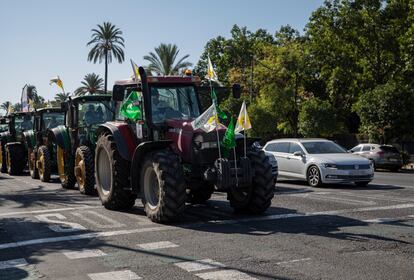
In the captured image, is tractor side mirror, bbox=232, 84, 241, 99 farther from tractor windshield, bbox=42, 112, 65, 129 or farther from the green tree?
the green tree

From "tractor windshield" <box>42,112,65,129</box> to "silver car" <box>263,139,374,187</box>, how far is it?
7.66 m

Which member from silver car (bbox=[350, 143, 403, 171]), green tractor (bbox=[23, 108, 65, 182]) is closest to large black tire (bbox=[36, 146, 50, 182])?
green tractor (bbox=[23, 108, 65, 182])

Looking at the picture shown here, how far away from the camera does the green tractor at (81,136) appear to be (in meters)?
Result: 14.2

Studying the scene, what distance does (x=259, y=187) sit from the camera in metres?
9.84

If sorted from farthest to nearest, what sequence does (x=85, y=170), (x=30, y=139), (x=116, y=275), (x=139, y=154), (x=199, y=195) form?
(x=30, y=139), (x=85, y=170), (x=199, y=195), (x=139, y=154), (x=116, y=275)

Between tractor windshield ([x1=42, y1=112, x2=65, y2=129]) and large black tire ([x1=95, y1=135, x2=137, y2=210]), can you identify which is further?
tractor windshield ([x1=42, y1=112, x2=65, y2=129])

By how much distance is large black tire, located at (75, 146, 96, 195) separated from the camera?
1394 cm

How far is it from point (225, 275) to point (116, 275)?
1209mm

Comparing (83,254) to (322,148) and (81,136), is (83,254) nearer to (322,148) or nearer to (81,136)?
(81,136)

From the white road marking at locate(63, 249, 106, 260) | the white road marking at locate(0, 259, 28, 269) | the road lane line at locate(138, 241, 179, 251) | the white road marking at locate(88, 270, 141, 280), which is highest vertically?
the road lane line at locate(138, 241, 179, 251)

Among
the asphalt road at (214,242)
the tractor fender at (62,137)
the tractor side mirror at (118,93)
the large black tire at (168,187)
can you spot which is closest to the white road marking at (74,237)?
the asphalt road at (214,242)

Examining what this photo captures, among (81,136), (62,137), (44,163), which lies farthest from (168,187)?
(44,163)

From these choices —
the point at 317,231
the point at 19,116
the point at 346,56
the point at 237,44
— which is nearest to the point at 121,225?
the point at 317,231

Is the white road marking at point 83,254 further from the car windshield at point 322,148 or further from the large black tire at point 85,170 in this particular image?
the car windshield at point 322,148
